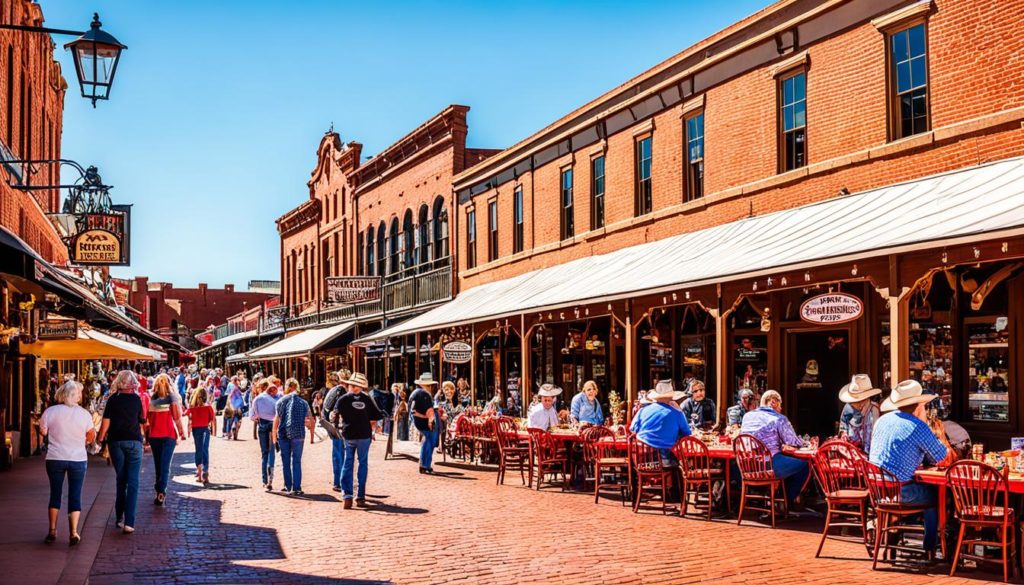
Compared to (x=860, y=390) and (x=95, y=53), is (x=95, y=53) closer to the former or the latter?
(x=95, y=53)

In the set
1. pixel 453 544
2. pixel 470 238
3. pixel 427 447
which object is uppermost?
pixel 470 238

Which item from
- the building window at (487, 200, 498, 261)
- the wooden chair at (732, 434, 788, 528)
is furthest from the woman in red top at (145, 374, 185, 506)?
the building window at (487, 200, 498, 261)

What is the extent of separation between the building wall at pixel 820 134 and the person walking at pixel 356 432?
7.74m

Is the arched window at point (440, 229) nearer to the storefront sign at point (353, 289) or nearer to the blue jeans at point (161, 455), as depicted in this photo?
the storefront sign at point (353, 289)

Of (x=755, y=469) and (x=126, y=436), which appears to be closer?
(x=126, y=436)

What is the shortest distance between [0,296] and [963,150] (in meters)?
15.0

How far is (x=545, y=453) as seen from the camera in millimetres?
16125

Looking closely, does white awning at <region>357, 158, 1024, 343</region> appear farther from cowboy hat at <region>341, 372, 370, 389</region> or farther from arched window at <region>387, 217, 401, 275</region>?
arched window at <region>387, 217, 401, 275</region>

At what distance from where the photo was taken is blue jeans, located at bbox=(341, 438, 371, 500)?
13.9 meters

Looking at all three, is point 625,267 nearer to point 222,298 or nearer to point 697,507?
point 697,507

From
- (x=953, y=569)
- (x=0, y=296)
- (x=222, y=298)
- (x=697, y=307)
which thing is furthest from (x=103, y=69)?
(x=222, y=298)

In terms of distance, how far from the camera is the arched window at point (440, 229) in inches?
1367

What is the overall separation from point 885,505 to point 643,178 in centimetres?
1374

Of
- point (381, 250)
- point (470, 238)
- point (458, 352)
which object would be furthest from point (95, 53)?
point (381, 250)
